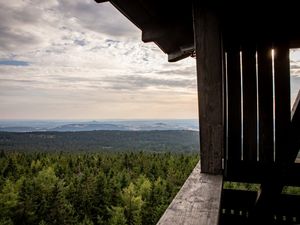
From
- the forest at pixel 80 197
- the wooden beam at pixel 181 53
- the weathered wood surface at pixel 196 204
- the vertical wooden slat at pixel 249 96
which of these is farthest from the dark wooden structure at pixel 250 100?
the forest at pixel 80 197

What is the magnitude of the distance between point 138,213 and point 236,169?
1261 inches

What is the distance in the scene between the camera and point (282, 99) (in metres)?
2.06

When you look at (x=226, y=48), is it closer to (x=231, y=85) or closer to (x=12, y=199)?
(x=231, y=85)

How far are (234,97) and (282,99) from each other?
310 mm

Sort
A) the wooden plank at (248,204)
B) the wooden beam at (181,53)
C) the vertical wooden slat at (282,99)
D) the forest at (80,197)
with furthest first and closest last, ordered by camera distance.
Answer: the forest at (80,197) < the wooden beam at (181,53) < the wooden plank at (248,204) < the vertical wooden slat at (282,99)

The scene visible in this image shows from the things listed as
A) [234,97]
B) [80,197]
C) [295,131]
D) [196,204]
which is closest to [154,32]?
[234,97]

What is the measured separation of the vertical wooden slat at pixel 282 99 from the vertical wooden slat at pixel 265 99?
0.04m

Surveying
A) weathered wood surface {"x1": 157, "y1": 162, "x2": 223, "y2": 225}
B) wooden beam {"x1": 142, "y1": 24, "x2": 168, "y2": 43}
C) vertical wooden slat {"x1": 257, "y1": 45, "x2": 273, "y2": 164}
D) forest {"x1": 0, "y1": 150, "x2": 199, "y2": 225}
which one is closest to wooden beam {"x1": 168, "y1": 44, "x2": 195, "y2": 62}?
wooden beam {"x1": 142, "y1": 24, "x2": 168, "y2": 43}

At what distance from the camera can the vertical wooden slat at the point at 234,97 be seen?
214 centimetres

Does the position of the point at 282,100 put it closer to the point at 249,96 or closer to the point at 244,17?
the point at 249,96

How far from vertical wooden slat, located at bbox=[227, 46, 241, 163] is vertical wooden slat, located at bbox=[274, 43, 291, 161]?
0.25 meters

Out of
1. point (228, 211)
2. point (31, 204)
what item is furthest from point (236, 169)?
point (31, 204)

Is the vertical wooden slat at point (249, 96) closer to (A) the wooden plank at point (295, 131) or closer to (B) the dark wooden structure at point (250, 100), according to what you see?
(B) the dark wooden structure at point (250, 100)

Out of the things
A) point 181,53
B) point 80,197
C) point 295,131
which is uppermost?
point 181,53
